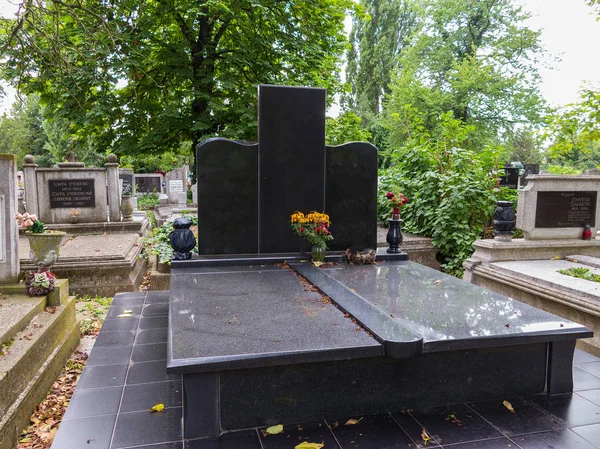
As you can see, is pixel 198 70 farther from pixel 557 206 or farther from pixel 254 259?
pixel 557 206

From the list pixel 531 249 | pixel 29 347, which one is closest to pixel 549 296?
pixel 531 249

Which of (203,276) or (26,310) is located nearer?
(26,310)

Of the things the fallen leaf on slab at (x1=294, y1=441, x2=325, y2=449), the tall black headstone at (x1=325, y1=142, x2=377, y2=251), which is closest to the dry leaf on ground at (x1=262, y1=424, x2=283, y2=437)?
the fallen leaf on slab at (x1=294, y1=441, x2=325, y2=449)

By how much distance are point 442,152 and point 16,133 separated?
131 feet

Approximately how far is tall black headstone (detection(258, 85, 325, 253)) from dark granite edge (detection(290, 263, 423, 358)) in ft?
2.43

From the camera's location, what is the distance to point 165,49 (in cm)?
1133

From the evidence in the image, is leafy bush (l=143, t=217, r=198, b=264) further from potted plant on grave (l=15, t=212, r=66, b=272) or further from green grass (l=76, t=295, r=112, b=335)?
potted plant on grave (l=15, t=212, r=66, b=272)

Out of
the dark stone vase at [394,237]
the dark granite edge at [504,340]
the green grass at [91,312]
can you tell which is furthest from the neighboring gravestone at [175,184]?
the dark granite edge at [504,340]

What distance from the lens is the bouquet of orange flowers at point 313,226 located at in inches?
220

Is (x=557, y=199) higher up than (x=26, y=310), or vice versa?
(x=557, y=199)

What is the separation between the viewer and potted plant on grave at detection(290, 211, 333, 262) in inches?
220

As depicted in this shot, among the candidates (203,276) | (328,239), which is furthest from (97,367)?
(328,239)

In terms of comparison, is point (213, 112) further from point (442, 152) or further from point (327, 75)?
point (442, 152)

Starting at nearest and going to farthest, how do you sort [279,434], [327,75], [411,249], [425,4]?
[279,434] → [411,249] → [327,75] → [425,4]
